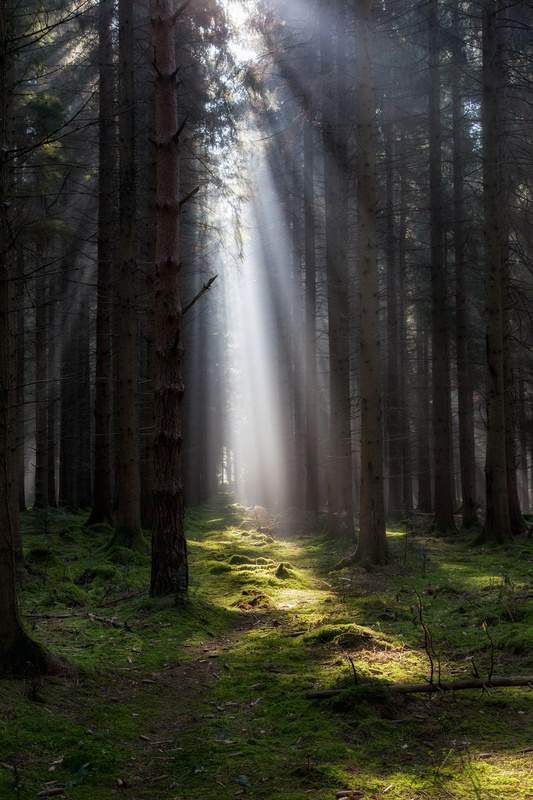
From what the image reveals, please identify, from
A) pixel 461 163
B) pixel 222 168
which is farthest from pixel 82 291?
pixel 461 163

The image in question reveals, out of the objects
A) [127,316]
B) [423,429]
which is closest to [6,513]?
[127,316]

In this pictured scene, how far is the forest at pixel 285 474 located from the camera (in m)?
3.53

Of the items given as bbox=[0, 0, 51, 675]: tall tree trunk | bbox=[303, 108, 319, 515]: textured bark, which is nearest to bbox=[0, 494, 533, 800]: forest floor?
bbox=[0, 0, 51, 675]: tall tree trunk

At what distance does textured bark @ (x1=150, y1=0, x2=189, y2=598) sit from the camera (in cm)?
695

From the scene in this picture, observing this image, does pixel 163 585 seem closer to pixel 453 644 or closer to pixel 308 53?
pixel 453 644

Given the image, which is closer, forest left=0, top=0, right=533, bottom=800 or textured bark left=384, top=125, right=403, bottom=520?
forest left=0, top=0, right=533, bottom=800

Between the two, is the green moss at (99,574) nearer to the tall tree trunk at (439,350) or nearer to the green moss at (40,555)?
the green moss at (40,555)

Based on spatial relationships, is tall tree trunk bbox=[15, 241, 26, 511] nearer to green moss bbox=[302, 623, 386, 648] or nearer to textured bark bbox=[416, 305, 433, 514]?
A: green moss bbox=[302, 623, 386, 648]

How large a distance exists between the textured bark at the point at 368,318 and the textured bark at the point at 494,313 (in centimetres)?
281

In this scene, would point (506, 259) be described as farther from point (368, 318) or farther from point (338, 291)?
point (368, 318)

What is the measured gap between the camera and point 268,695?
14.6 ft

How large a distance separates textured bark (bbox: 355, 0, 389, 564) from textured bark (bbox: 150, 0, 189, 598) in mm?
3781

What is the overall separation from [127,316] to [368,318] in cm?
490

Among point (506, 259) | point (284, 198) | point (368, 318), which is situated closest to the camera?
point (368, 318)
